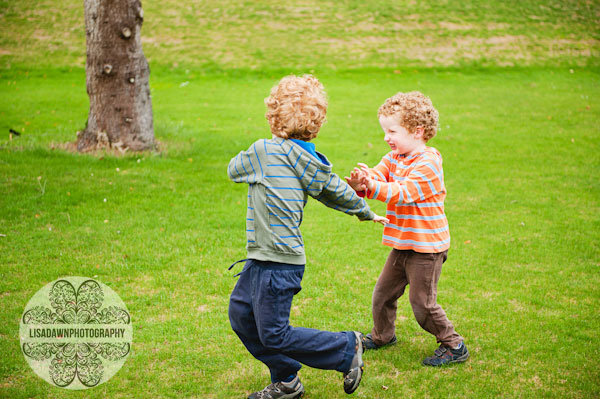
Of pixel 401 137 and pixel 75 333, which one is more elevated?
pixel 401 137

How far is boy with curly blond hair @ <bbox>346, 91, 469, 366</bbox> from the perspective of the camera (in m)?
3.73

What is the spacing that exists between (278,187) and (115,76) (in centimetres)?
673

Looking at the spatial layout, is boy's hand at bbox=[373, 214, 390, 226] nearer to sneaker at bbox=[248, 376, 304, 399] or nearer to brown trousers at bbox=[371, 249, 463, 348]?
brown trousers at bbox=[371, 249, 463, 348]

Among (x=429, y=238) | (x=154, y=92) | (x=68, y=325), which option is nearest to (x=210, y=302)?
(x=68, y=325)

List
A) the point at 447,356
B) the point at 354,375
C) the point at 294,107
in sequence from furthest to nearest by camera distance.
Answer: the point at 447,356
the point at 354,375
the point at 294,107

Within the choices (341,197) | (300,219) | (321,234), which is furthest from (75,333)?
(321,234)

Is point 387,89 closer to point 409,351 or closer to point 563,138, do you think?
point 563,138

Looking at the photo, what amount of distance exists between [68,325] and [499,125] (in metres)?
10.9

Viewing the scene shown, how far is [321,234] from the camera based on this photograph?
21.9 ft

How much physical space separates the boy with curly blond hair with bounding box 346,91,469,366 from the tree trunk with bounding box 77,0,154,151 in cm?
616

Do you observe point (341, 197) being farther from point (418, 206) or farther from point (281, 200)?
point (418, 206)

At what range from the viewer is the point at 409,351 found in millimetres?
4211

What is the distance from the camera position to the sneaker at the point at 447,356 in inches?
157

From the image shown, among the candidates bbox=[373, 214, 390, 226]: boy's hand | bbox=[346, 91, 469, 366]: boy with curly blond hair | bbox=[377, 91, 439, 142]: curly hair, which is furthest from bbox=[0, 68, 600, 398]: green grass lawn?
bbox=[377, 91, 439, 142]: curly hair
